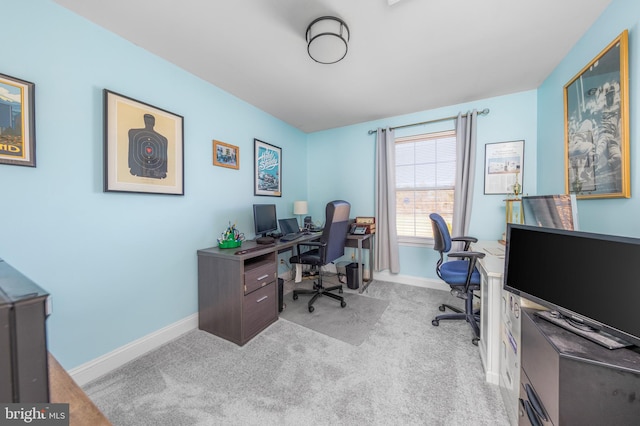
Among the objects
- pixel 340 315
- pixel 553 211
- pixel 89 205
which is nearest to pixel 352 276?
pixel 340 315

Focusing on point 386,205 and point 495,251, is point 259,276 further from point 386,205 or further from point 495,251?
point 495,251

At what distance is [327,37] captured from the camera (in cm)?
158

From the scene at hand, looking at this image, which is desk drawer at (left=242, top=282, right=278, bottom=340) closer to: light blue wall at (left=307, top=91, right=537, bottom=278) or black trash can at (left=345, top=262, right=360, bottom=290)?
black trash can at (left=345, top=262, right=360, bottom=290)

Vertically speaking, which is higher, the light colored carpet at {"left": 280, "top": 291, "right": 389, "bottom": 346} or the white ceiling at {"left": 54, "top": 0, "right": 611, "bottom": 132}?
the white ceiling at {"left": 54, "top": 0, "right": 611, "bottom": 132}

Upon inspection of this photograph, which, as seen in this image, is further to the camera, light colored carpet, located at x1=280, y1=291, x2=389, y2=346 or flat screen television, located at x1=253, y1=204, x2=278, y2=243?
flat screen television, located at x1=253, y1=204, x2=278, y2=243

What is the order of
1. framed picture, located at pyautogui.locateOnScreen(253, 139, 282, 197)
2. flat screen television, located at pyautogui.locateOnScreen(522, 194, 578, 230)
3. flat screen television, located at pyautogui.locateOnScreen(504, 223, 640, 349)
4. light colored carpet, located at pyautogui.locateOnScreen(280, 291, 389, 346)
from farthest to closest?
framed picture, located at pyautogui.locateOnScreen(253, 139, 282, 197), light colored carpet, located at pyautogui.locateOnScreen(280, 291, 389, 346), flat screen television, located at pyautogui.locateOnScreen(522, 194, 578, 230), flat screen television, located at pyautogui.locateOnScreen(504, 223, 640, 349)

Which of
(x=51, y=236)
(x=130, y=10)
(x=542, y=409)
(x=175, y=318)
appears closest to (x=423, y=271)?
(x=542, y=409)

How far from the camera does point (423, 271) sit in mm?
3215

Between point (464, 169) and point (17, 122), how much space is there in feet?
12.9

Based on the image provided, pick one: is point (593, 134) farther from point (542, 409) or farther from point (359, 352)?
point (359, 352)

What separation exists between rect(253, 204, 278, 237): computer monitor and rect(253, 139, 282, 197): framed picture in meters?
0.33

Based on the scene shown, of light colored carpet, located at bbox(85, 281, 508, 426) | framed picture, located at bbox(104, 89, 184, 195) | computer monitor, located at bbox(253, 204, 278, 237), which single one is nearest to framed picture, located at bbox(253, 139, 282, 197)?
computer monitor, located at bbox(253, 204, 278, 237)

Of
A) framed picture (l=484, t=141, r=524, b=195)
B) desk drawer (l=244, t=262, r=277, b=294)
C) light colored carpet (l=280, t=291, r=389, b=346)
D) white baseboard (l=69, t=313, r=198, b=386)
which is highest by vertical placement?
framed picture (l=484, t=141, r=524, b=195)

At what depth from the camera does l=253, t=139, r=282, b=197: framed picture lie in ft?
9.74
